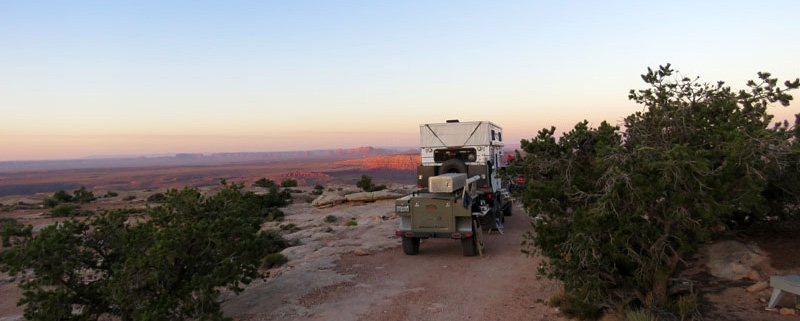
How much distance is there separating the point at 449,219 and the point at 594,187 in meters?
5.91

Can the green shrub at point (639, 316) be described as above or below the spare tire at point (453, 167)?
below

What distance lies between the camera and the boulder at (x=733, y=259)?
830cm

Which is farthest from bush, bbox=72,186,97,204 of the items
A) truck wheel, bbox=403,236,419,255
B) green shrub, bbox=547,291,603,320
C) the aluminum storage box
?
green shrub, bbox=547,291,603,320

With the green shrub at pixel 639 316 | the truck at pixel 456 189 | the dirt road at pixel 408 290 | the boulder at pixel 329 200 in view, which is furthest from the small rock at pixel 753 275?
the boulder at pixel 329 200

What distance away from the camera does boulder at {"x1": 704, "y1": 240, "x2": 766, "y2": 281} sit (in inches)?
327

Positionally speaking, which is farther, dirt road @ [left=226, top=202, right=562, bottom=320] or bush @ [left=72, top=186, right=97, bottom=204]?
bush @ [left=72, top=186, right=97, bottom=204]

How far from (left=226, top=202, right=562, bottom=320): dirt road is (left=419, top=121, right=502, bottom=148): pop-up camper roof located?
4816 millimetres

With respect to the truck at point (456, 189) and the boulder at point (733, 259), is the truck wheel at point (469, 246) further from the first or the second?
the boulder at point (733, 259)

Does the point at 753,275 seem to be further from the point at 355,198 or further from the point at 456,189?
the point at 355,198

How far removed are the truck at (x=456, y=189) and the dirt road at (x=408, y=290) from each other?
2.73 feet

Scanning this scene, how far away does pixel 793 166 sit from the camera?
763cm

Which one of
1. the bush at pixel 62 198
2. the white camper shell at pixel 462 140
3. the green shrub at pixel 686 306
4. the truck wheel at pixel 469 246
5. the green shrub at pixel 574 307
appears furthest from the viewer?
the bush at pixel 62 198

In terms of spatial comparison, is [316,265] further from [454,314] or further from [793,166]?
[793,166]

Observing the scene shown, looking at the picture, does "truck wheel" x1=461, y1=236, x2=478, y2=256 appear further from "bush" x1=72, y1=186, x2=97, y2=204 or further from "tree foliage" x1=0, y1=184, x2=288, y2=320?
"bush" x1=72, y1=186, x2=97, y2=204
